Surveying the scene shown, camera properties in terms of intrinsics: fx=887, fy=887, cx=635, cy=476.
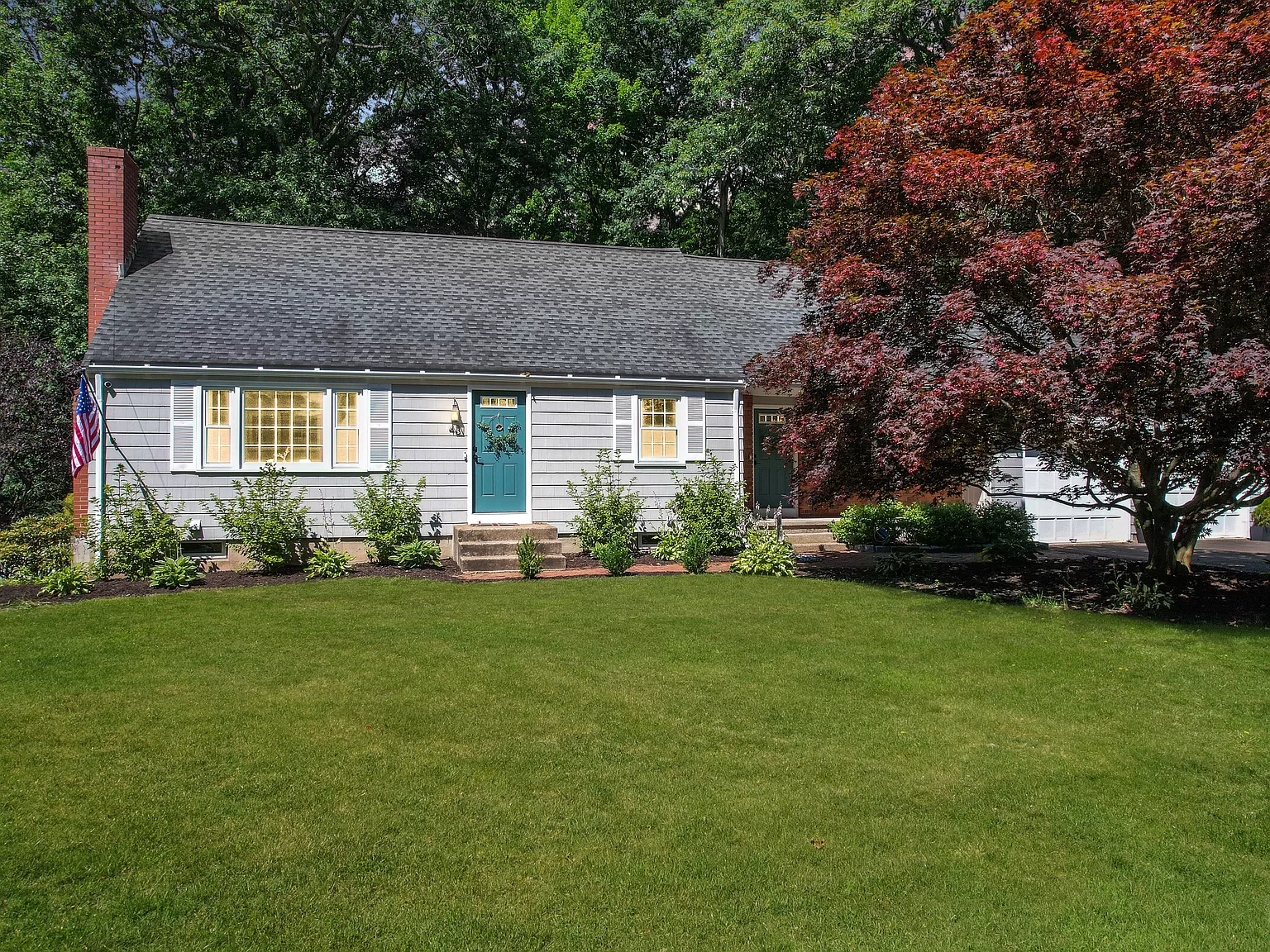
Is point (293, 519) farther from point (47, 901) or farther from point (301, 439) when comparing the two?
point (47, 901)

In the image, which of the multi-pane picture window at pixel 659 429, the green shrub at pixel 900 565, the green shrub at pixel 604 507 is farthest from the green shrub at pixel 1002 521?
the green shrub at pixel 604 507

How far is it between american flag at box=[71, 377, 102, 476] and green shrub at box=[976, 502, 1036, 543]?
1375 cm

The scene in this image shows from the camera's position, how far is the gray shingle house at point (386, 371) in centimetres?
Result: 1305

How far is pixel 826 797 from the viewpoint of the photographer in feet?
15.2

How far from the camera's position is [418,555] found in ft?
42.1

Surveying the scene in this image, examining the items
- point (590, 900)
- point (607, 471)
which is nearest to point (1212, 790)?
point (590, 900)

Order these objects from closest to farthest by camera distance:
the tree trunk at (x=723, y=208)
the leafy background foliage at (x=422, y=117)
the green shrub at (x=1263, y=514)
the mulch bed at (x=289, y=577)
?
the mulch bed at (x=289, y=577), the green shrub at (x=1263, y=514), the leafy background foliage at (x=422, y=117), the tree trunk at (x=723, y=208)

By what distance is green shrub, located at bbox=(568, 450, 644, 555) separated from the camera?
13.9 m

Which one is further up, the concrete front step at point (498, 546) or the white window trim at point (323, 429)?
the white window trim at point (323, 429)

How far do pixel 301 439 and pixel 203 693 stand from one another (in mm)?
7791

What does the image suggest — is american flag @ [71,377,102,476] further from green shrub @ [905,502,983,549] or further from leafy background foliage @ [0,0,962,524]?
green shrub @ [905,502,983,549]

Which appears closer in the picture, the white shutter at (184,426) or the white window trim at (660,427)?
the white shutter at (184,426)

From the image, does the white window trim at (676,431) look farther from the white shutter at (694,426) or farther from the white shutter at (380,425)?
the white shutter at (380,425)

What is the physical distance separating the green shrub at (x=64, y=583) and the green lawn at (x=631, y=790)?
2.48 metres
